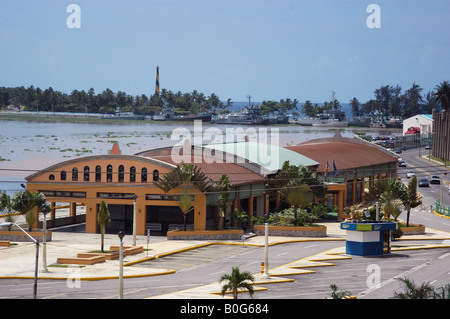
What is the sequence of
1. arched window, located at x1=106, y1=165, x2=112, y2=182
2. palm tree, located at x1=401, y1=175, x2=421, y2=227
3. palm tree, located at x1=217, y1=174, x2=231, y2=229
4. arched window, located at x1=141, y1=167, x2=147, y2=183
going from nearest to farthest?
palm tree, located at x1=217, y1=174, x2=231, y2=229 < arched window, located at x1=141, y1=167, x2=147, y2=183 < arched window, located at x1=106, y1=165, x2=112, y2=182 < palm tree, located at x1=401, y1=175, x2=421, y2=227

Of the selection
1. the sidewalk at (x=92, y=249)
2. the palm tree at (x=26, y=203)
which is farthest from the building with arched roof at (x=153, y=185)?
the palm tree at (x=26, y=203)

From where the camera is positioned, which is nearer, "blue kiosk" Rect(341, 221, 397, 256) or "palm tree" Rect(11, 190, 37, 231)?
"blue kiosk" Rect(341, 221, 397, 256)

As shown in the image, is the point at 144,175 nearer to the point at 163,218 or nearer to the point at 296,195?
the point at 163,218

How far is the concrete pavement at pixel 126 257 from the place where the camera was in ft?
135

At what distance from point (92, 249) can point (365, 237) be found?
19.7m

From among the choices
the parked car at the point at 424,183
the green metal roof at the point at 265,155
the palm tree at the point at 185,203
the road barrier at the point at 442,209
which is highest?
the green metal roof at the point at 265,155

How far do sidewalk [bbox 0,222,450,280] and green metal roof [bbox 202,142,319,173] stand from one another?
943 cm

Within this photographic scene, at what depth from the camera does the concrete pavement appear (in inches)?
1623

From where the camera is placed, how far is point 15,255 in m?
49.2

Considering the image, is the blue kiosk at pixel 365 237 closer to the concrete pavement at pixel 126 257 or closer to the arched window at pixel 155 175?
the concrete pavement at pixel 126 257

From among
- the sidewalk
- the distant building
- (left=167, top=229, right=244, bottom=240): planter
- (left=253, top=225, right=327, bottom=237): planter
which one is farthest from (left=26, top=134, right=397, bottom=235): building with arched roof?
the distant building

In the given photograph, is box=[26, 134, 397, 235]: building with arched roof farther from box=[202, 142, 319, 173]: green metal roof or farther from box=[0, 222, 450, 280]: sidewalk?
box=[0, 222, 450, 280]: sidewalk
